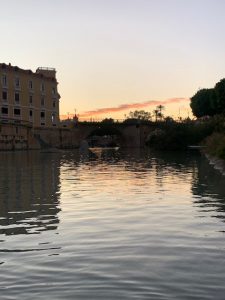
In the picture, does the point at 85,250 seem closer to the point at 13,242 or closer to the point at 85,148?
the point at 13,242

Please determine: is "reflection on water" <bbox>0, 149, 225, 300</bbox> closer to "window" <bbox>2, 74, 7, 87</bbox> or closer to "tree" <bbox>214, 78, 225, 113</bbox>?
"tree" <bbox>214, 78, 225, 113</bbox>

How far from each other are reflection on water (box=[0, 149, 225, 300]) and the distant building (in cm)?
8065

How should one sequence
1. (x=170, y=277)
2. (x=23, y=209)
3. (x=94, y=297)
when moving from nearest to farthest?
1. (x=94, y=297)
2. (x=170, y=277)
3. (x=23, y=209)

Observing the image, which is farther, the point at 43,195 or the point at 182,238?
the point at 43,195

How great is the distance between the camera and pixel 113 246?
1091 centimetres

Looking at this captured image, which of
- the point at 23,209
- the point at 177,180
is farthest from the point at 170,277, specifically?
the point at 177,180

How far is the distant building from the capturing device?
99.1 meters

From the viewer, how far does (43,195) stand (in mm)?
21359

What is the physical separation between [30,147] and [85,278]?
94.8m

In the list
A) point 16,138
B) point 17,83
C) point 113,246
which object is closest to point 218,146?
point 113,246

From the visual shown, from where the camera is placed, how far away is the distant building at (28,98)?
9912 cm

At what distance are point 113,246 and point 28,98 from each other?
96416mm

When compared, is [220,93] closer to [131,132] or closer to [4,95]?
[131,132]

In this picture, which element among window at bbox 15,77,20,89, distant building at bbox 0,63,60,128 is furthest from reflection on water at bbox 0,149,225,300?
window at bbox 15,77,20,89
